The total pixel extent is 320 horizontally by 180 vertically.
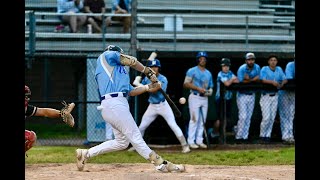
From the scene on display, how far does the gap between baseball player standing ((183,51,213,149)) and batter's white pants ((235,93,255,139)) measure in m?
0.86

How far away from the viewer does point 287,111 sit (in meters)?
15.6

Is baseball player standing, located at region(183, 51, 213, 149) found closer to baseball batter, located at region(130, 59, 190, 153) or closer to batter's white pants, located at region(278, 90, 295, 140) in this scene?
baseball batter, located at region(130, 59, 190, 153)

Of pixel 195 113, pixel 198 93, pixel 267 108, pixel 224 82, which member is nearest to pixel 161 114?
pixel 195 113

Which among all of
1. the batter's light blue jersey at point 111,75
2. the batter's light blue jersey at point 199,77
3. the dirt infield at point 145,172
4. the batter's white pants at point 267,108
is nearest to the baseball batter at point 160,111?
the batter's light blue jersey at point 199,77

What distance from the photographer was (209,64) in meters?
16.9

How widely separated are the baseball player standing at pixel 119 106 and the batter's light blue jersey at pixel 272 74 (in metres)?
5.59

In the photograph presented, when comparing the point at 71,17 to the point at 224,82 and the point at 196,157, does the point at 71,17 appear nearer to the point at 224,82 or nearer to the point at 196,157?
→ the point at 224,82

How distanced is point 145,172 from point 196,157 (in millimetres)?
2905

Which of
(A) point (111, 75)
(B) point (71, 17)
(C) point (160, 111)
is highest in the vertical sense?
(B) point (71, 17)

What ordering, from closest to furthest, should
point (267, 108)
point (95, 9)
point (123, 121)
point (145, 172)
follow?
point (123, 121) → point (145, 172) → point (267, 108) → point (95, 9)
